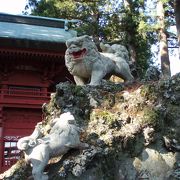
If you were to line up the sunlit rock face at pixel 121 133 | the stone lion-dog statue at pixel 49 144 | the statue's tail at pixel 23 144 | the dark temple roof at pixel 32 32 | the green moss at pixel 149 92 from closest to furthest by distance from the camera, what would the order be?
the stone lion-dog statue at pixel 49 144
the statue's tail at pixel 23 144
the sunlit rock face at pixel 121 133
the green moss at pixel 149 92
the dark temple roof at pixel 32 32

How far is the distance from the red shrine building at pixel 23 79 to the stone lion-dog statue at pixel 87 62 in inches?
216

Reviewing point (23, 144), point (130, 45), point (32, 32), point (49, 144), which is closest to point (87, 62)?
point (49, 144)

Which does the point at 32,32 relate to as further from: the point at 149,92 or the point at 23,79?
the point at 149,92

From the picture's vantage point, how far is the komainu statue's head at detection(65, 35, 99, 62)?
6.89 metres

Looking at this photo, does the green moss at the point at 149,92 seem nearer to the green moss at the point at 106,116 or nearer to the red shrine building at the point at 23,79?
the green moss at the point at 106,116

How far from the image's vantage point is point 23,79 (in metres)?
13.7

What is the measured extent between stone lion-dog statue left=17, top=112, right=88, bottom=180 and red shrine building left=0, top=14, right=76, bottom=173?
289 inches

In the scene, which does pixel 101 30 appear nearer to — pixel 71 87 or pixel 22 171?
pixel 71 87

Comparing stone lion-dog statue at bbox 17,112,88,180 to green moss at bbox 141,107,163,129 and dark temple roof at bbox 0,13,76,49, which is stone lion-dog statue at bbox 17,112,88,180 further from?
dark temple roof at bbox 0,13,76,49

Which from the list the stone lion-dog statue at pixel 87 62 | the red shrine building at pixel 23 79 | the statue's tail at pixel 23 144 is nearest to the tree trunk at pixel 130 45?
the red shrine building at pixel 23 79

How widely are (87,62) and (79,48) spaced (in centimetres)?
32

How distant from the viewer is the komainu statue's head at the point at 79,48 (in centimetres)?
689

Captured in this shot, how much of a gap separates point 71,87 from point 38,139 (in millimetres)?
1740

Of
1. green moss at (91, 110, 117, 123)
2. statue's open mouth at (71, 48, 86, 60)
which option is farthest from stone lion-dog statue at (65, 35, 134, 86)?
green moss at (91, 110, 117, 123)
